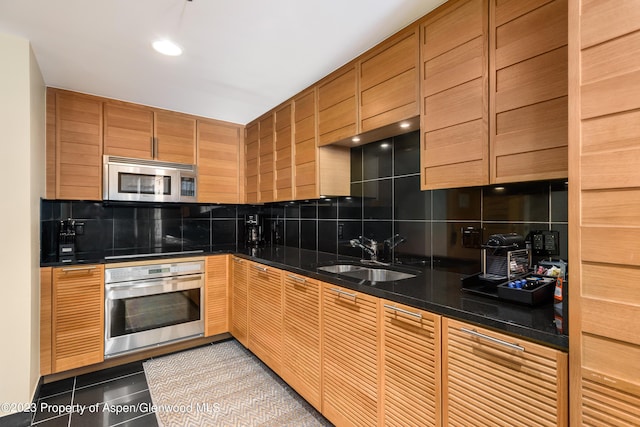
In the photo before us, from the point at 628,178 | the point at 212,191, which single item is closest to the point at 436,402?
the point at 628,178

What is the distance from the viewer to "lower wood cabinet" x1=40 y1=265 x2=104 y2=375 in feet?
7.32

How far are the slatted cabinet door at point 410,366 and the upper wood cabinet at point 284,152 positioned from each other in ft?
5.20

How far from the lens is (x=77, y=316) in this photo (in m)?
2.34

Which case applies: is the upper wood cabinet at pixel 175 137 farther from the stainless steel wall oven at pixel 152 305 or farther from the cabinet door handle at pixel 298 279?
the cabinet door handle at pixel 298 279

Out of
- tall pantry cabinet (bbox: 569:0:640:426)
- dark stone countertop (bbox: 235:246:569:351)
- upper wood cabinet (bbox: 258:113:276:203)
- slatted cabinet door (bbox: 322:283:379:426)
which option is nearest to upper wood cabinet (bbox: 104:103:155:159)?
upper wood cabinet (bbox: 258:113:276:203)

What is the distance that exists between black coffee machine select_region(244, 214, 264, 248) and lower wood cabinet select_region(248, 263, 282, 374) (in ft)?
3.11

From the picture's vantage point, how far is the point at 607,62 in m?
0.78

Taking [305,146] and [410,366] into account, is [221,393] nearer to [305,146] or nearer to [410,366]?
[410,366]

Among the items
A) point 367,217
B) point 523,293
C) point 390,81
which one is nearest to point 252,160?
point 367,217

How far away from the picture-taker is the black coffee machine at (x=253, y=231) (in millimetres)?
3533

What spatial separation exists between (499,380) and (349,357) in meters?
0.77

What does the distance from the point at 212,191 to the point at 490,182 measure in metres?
2.78

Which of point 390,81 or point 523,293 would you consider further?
point 390,81

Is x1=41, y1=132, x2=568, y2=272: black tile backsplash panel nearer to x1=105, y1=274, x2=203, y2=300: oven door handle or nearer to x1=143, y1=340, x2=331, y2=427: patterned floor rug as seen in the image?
x1=105, y1=274, x2=203, y2=300: oven door handle
